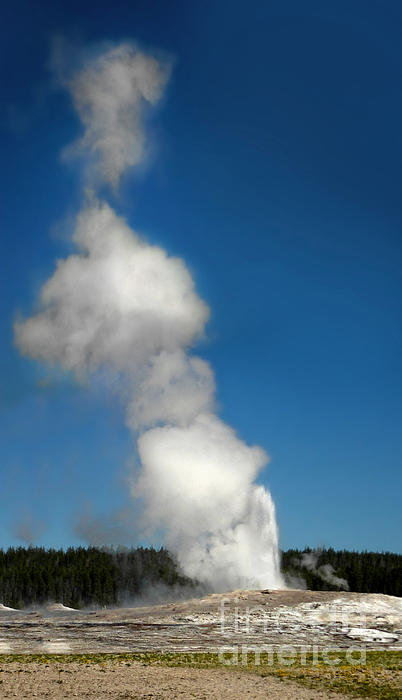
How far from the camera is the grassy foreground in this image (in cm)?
2438

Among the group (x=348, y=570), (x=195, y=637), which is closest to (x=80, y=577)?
(x=348, y=570)

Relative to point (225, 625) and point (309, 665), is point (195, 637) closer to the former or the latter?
point (225, 625)

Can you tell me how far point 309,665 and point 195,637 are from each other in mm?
18138

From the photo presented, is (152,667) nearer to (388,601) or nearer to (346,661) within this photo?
(346,661)

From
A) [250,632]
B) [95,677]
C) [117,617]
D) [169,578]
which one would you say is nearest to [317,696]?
[95,677]

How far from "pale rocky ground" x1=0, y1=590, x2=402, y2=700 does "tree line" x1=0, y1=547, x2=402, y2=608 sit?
55.0m

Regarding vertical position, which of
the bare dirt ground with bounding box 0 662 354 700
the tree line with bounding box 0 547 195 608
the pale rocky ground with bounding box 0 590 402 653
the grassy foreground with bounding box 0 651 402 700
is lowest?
the bare dirt ground with bounding box 0 662 354 700

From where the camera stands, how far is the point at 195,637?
46.5m

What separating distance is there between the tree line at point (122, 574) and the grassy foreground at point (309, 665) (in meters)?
83.5

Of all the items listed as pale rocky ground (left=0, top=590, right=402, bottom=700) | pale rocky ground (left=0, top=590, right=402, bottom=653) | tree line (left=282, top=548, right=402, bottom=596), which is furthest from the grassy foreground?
tree line (left=282, top=548, right=402, bottom=596)

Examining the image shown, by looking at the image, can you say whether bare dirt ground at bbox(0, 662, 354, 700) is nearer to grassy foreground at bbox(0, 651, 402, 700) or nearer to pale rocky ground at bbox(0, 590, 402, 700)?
pale rocky ground at bbox(0, 590, 402, 700)

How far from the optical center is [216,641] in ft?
144

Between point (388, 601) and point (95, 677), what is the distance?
4365 centimetres

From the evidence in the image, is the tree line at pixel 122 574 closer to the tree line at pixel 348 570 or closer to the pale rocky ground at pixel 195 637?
the tree line at pixel 348 570
